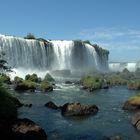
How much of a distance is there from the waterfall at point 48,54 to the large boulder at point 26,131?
43924mm

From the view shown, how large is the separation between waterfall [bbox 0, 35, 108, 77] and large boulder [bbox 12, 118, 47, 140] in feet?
144

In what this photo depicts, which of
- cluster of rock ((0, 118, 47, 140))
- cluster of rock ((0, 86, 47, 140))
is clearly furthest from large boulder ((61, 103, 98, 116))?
cluster of rock ((0, 118, 47, 140))

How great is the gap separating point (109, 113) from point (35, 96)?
1171 centimetres

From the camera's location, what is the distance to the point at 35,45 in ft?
240

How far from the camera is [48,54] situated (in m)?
77.7

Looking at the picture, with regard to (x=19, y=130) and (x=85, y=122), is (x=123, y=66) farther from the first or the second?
(x=19, y=130)

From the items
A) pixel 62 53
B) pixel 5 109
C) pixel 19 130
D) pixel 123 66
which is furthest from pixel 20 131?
pixel 123 66

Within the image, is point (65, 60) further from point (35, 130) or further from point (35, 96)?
point (35, 130)

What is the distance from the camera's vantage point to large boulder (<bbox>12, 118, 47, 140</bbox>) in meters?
19.7

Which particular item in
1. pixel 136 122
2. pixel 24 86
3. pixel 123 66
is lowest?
pixel 136 122

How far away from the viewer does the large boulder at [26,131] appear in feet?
64.7

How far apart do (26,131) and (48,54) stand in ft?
191

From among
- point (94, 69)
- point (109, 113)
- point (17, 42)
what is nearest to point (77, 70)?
point (94, 69)

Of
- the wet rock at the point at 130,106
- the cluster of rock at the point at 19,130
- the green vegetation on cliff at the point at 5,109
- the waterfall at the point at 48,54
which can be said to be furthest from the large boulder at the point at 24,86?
the cluster of rock at the point at 19,130
